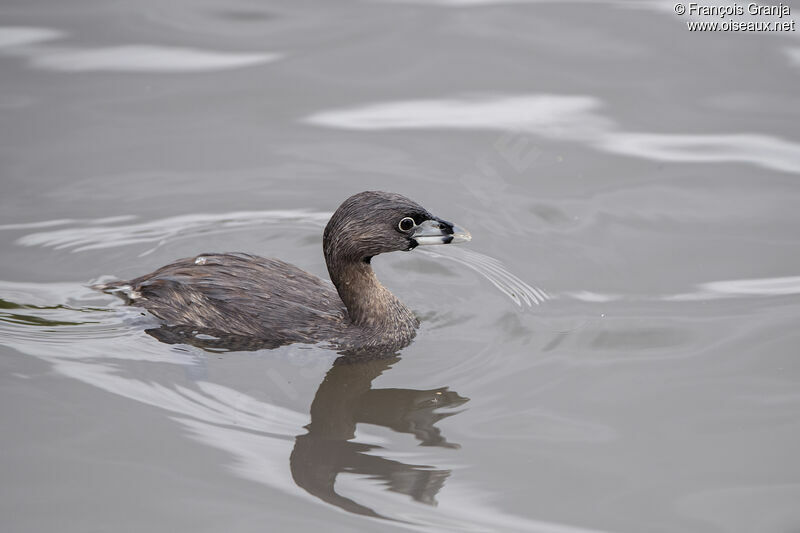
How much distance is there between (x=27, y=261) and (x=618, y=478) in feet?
15.9

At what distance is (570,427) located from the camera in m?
6.45

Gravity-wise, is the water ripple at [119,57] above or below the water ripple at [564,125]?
above

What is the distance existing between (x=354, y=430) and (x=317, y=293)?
1.37 metres

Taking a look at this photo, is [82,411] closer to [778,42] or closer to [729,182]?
[729,182]

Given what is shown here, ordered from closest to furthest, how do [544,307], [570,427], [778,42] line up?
[570,427] → [544,307] → [778,42]

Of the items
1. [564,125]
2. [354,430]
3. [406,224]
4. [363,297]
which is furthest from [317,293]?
[564,125]

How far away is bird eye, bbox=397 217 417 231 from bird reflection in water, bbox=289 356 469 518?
0.92 metres

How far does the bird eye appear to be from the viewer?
707 cm

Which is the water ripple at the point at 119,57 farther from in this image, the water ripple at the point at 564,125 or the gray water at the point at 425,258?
the water ripple at the point at 564,125

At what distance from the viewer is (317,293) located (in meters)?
7.50

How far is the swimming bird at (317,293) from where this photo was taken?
7082 mm

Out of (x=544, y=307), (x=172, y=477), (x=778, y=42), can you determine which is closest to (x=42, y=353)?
(x=172, y=477)

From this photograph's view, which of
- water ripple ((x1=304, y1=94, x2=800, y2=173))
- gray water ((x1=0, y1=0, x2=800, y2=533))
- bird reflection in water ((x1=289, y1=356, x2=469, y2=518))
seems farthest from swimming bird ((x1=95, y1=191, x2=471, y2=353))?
water ripple ((x1=304, y1=94, x2=800, y2=173))

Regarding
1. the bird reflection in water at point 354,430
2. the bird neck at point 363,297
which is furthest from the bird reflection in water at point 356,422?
the bird neck at point 363,297
